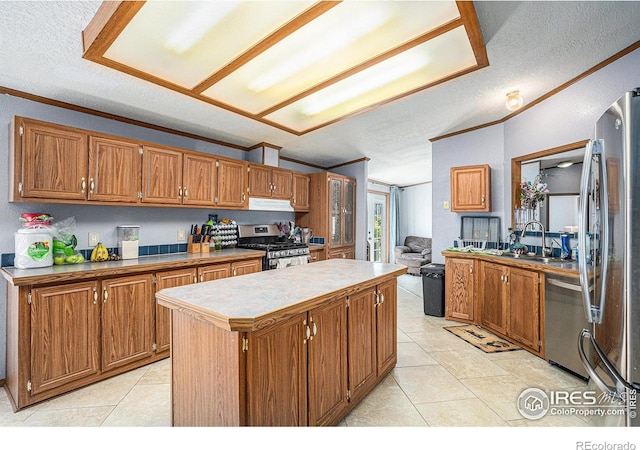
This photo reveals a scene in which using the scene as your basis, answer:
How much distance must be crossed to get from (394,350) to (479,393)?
664 mm

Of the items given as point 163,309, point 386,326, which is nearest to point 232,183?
point 163,309

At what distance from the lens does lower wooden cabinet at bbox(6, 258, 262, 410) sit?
6.77 ft

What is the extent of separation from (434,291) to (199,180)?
3.31 metres

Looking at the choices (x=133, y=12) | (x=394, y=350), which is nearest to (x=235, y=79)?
(x=133, y=12)

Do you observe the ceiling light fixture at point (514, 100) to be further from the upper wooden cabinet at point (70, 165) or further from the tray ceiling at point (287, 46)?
the upper wooden cabinet at point (70, 165)

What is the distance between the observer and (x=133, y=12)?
5.15 ft

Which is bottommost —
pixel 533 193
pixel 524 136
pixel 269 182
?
Result: pixel 533 193

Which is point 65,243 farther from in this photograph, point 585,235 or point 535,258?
point 535,258

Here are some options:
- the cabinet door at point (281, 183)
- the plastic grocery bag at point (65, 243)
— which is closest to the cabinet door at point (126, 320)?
the plastic grocery bag at point (65, 243)

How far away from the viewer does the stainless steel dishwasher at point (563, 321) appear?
2.34m

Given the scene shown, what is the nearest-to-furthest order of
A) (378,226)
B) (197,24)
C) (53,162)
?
(197,24)
(53,162)
(378,226)

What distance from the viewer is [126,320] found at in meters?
2.54

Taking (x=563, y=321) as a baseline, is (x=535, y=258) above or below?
above

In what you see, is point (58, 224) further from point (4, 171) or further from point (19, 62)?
point (19, 62)
